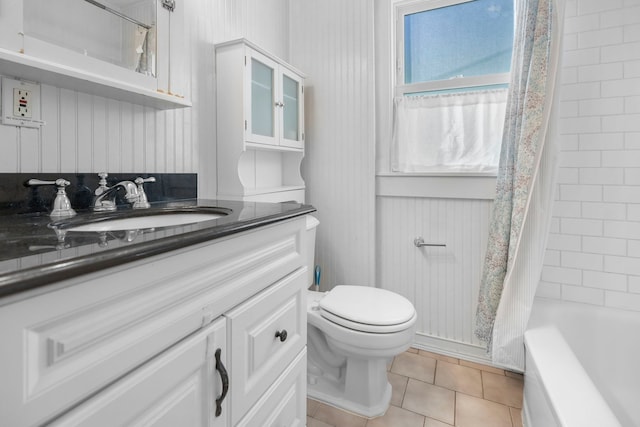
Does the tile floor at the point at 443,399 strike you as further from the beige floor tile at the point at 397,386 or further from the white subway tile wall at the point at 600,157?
the white subway tile wall at the point at 600,157

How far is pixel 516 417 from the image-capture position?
1465 millimetres

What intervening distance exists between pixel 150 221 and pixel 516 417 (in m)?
1.70

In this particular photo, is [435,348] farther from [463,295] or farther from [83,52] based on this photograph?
[83,52]

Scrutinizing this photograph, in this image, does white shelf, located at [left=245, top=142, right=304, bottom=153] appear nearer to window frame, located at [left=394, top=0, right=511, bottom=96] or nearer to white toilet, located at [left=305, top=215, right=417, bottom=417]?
white toilet, located at [left=305, top=215, right=417, bottom=417]

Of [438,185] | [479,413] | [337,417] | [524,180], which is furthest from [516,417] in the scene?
[438,185]

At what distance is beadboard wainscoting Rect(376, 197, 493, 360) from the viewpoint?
187cm

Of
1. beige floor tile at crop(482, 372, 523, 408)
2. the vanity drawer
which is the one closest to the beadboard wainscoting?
beige floor tile at crop(482, 372, 523, 408)

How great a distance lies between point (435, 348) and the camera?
6.55ft

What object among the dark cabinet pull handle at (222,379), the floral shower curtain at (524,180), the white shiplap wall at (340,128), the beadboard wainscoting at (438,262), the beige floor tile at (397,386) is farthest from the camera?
the white shiplap wall at (340,128)

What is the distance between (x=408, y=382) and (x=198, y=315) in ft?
4.63

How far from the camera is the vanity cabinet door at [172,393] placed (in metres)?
0.50

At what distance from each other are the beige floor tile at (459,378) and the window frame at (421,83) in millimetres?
1572

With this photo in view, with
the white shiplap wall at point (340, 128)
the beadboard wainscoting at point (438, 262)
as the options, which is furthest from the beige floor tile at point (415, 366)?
the white shiplap wall at point (340, 128)

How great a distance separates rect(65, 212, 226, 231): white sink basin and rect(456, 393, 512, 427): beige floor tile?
1358 millimetres
